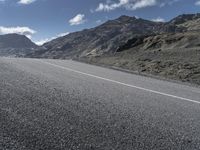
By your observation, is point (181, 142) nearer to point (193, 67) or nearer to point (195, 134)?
point (195, 134)

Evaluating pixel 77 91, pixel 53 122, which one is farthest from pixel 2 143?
pixel 77 91

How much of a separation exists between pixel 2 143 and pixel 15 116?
114 centimetres

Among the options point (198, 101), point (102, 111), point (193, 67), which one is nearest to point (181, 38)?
point (193, 67)

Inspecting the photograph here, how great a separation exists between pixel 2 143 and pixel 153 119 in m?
2.67

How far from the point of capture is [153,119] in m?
5.59

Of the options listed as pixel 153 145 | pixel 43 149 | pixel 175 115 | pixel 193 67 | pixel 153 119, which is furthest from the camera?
pixel 193 67

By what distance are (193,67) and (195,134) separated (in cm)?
1412

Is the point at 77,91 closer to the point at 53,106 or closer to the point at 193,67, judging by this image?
the point at 53,106

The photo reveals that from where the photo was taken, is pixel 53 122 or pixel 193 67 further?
pixel 193 67

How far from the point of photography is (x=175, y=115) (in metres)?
6.10

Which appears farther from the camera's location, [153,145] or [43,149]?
[153,145]

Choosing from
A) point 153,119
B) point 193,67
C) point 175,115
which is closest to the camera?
point 153,119

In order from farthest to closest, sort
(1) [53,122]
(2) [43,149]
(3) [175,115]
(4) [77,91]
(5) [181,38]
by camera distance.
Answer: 1. (5) [181,38]
2. (4) [77,91]
3. (3) [175,115]
4. (1) [53,122]
5. (2) [43,149]

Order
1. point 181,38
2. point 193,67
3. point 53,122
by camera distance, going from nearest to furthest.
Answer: point 53,122
point 193,67
point 181,38
